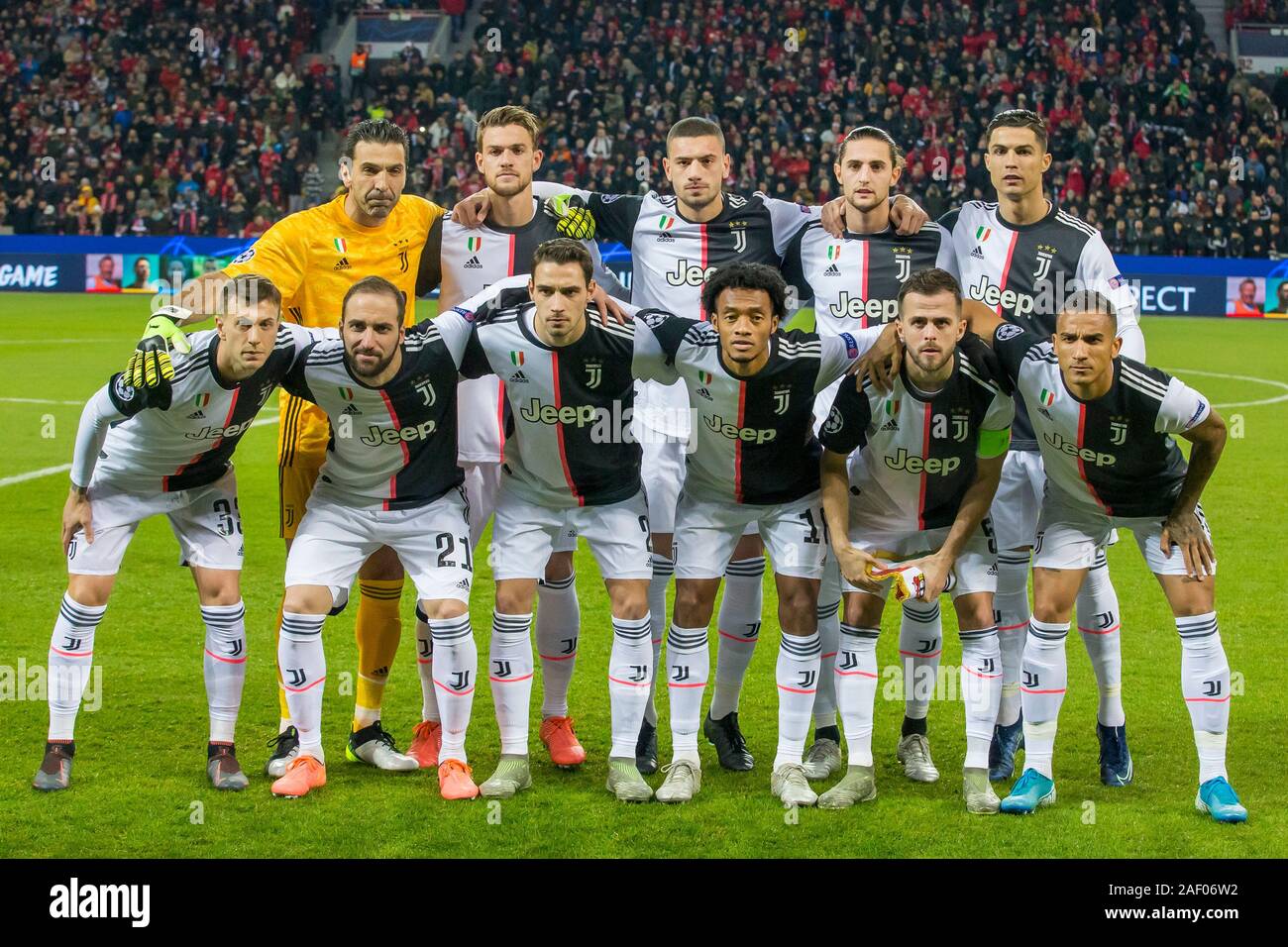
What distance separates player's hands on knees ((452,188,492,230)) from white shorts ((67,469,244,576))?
1.54m

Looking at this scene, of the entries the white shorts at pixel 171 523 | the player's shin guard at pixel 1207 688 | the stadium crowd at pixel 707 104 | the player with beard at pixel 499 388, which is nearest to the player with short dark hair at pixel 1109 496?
the player's shin guard at pixel 1207 688

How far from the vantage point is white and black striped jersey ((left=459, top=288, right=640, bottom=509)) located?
18.8ft

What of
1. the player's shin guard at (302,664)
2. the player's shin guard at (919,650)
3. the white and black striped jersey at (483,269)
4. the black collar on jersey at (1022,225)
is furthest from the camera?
the white and black striped jersey at (483,269)

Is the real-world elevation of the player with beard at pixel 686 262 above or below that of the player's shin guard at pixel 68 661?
above

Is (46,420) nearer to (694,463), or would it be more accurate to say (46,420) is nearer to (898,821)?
(694,463)

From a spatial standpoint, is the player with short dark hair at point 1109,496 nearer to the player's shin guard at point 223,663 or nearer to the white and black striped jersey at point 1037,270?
the white and black striped jersey at point 1037,270

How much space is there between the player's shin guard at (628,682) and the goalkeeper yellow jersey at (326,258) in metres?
1.72

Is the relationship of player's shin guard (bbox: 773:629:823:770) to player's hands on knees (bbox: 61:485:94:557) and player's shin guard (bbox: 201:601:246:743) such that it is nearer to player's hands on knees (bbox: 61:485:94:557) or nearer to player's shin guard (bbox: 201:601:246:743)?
player's shin guard (bbox: 201:601:246:743)

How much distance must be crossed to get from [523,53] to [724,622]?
28.5 metres

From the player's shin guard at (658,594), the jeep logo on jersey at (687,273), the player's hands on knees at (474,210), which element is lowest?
the player's shin guard at (658,594)

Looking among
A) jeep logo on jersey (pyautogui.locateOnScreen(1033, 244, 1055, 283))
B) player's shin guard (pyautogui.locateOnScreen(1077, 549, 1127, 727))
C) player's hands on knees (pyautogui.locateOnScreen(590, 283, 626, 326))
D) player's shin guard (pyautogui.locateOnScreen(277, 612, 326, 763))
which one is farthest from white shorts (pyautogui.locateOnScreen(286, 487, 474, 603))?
jeep logo on jersey (pyautogui.locateOnScreen(1033, 244, 1055, 283))

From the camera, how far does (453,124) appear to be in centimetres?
3212

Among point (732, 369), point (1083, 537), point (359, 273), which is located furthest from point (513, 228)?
point (1083, 537)

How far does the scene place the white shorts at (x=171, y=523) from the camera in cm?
571
